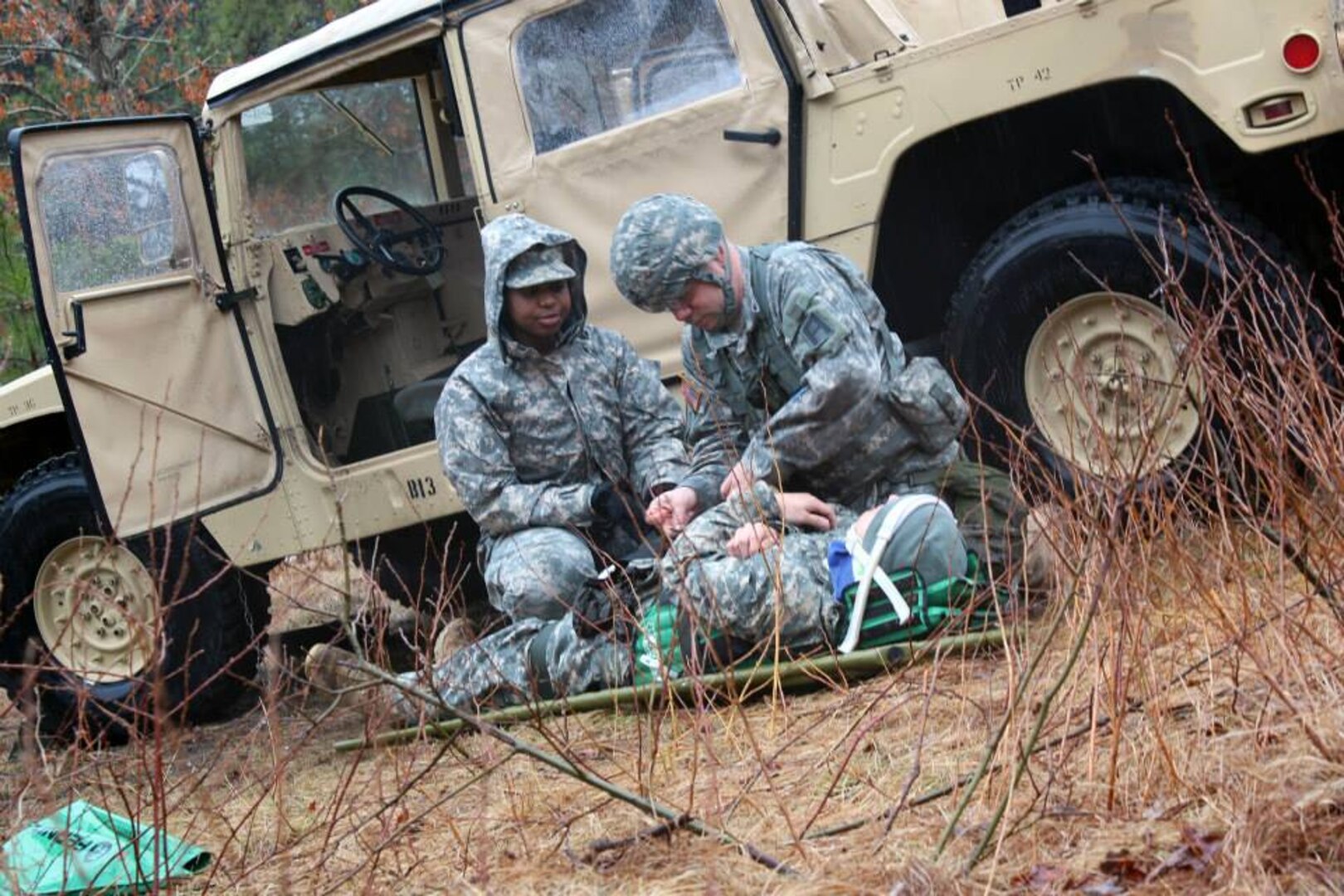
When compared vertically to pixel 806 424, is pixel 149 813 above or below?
below

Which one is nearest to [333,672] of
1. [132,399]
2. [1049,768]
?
[132,399]

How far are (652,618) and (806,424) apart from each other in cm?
58

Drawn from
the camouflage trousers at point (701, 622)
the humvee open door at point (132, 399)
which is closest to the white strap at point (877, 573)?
the camouflage trousers at point (701, 622)

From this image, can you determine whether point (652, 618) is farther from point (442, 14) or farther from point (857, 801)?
point (442, 14)

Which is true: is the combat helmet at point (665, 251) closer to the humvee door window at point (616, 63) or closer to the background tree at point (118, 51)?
the humvee door window at point (616, 63)

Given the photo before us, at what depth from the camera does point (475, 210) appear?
17.4 feet

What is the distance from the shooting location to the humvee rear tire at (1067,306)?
4.41 meters

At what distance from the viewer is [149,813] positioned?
155 inches

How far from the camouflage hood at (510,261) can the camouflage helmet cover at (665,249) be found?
45cm

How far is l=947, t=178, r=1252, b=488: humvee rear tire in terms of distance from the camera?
4.41m

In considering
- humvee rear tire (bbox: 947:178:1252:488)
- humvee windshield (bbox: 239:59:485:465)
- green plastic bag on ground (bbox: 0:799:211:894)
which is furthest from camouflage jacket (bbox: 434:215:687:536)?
green plastic bag on ground (bbox: 0:799:211:894)

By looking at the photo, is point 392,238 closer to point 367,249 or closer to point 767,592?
point 367,249

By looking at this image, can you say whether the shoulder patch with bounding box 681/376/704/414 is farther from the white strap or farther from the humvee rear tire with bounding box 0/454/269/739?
the humvee rear tire with bounding box 0/454/269/739

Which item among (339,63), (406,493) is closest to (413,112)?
(339,63)
